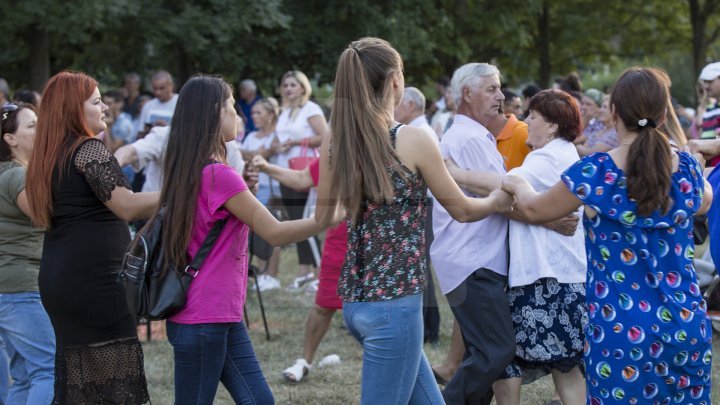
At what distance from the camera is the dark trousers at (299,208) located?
33.5ft

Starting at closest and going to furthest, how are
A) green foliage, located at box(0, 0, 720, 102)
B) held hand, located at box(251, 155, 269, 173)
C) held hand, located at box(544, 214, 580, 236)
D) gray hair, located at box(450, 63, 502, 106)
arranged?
held hand, located at box(544, 214, 580, 236)
gray hair, located at box(450, 63, 502, 106)
held hand, located at box(251, 155, 269, 173)
green foliage, located at box(0, 0, 720, 102)

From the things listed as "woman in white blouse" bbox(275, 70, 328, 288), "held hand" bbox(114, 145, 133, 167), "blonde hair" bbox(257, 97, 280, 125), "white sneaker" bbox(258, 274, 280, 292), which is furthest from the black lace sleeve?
"blonde hair" bbox(257, 97, 280, 125)

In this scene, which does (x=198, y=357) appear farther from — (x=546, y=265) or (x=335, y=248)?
(x=335, y=248)

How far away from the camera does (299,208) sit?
1035 centimetres

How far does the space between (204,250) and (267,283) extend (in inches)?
264

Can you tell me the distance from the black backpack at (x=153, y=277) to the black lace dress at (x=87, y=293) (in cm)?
46

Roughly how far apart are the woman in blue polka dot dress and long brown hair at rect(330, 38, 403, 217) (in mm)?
724

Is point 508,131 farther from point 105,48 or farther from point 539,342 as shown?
point 105,48

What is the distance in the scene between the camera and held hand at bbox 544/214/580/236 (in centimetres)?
463

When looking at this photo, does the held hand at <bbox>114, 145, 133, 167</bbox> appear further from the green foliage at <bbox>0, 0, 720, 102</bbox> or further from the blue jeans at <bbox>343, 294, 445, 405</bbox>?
the green foliage at <bbox>0, 0, 720, 102</bbox>

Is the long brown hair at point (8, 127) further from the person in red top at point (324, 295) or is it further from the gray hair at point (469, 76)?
the gray hair at point (469, 76)

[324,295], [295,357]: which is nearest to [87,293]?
[324,295]

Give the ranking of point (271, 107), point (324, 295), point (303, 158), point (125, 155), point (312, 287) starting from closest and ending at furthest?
point (324, 295) → point (125, 155) → point (303, 158) → point (312, 287) → point (271, 107)

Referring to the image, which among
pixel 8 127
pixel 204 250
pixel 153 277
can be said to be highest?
pixel 8 127
